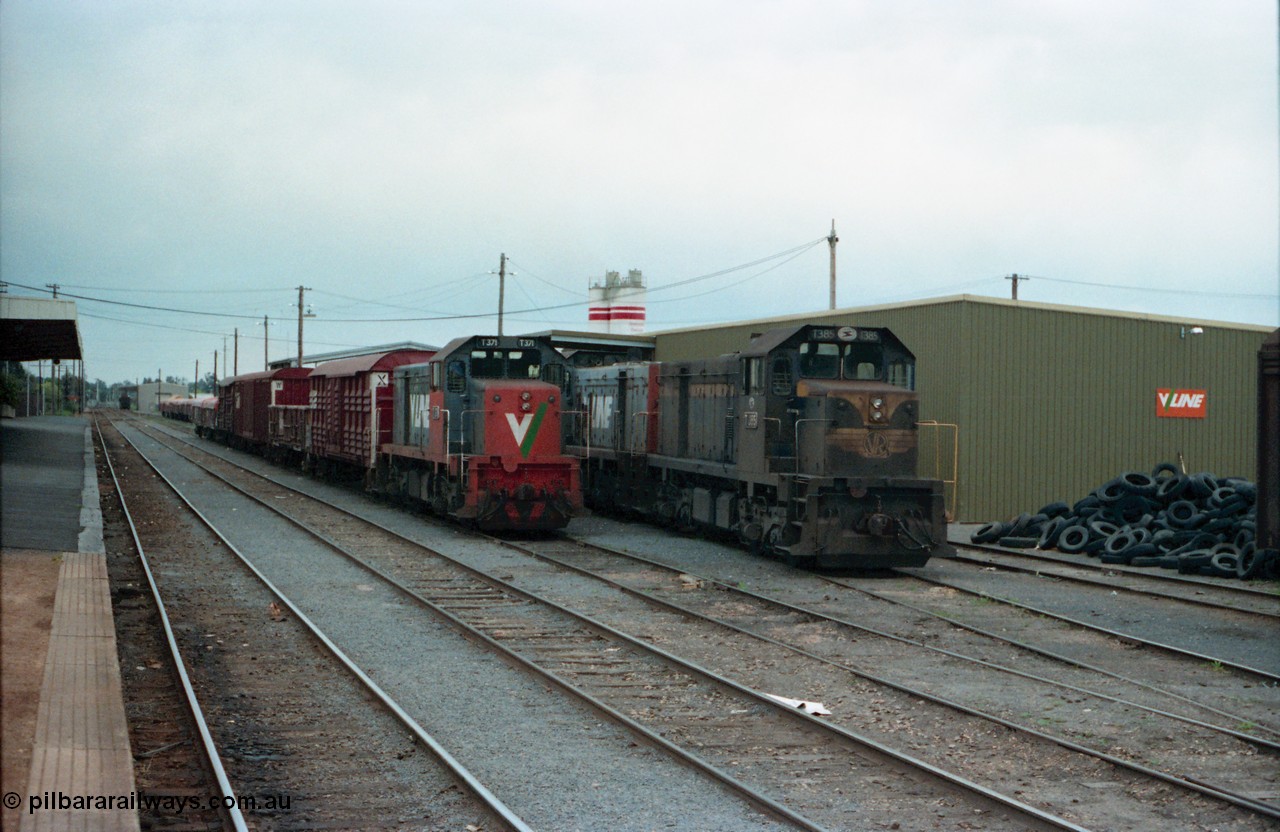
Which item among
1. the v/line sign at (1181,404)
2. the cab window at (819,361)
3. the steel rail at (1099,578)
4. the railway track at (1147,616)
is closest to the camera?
the railway track at (1147,616)

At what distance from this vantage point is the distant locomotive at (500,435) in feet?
62.1

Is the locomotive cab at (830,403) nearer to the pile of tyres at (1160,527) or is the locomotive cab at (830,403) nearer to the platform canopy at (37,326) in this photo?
the pile of tyres at (1160,527)

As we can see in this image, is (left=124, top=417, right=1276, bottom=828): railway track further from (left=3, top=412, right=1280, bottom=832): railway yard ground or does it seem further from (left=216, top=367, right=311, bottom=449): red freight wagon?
(left=216, top=367, right=311, bottom=449): red freight wagon

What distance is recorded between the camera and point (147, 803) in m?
6.31

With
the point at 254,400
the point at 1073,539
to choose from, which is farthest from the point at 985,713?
the point at 254,400

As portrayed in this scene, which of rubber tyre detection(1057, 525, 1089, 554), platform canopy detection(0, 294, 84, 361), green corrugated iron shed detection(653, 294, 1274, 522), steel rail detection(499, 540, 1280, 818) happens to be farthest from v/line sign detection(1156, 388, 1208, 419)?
platform canopy detection(0, 294, 84, 361)

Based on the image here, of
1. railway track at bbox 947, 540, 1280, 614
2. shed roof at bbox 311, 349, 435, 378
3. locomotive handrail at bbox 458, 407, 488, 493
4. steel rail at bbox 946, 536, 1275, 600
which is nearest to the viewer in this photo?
railway track at bbox 947, 540, 1280, 614

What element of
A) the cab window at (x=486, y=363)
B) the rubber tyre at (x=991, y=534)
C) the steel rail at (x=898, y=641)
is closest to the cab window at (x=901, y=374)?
the steel rail at (x=898, y=641)

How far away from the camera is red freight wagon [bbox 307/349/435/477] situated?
2517cm

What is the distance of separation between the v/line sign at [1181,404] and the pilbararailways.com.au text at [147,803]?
21.1 meters

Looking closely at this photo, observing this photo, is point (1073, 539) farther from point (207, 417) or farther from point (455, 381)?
point (207, 417)

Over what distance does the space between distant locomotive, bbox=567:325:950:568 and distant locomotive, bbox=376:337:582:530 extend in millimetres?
2467

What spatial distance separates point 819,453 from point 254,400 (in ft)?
112

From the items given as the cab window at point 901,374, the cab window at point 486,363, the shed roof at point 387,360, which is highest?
the shed roof at point 387,360
